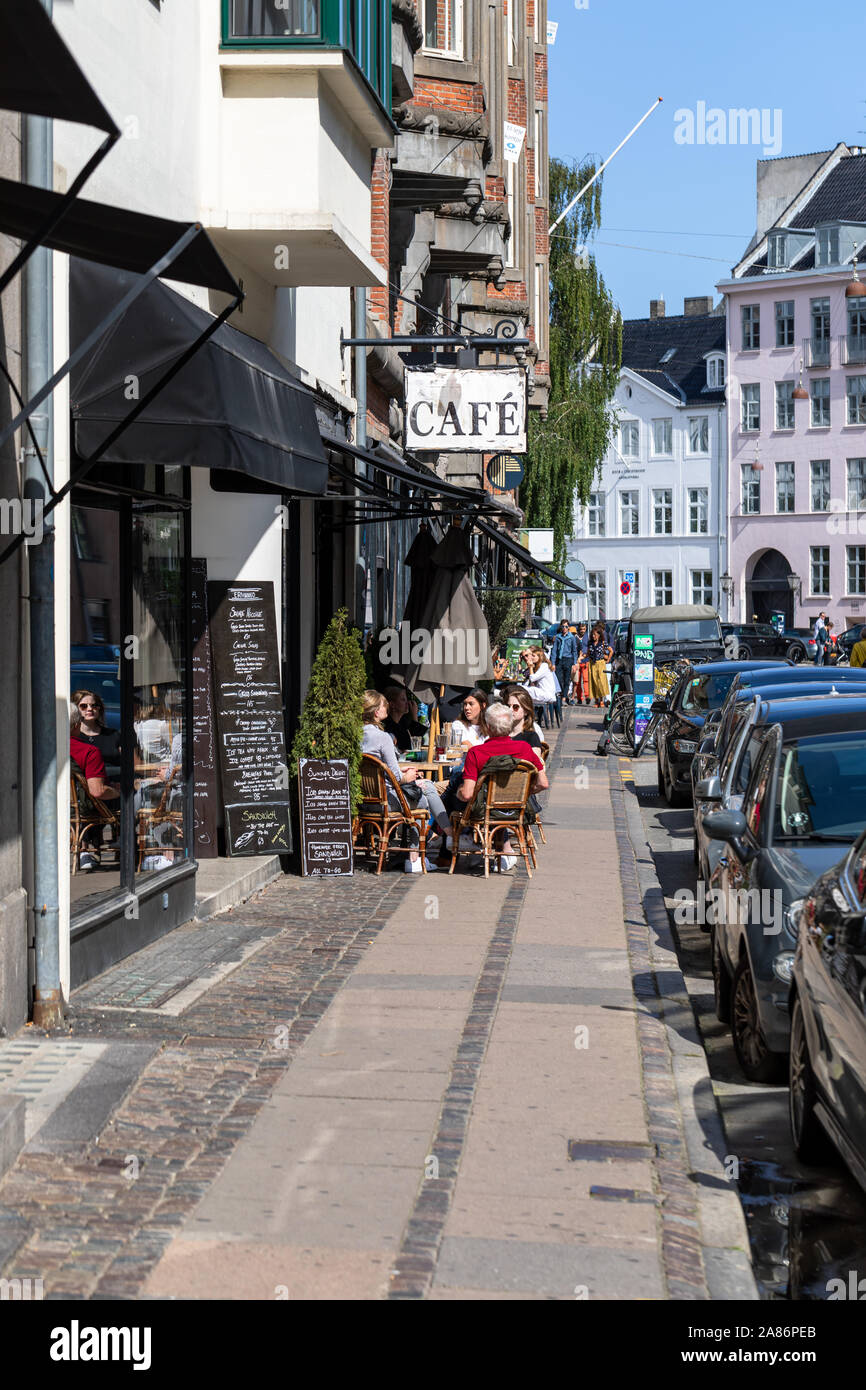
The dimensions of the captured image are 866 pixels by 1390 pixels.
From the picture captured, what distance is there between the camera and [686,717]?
21484 mm

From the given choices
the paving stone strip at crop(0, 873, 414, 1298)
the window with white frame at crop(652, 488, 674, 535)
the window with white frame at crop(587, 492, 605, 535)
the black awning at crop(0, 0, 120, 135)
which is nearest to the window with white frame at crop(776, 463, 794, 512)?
the window with white frame at crop(652, 488, 674, 535)

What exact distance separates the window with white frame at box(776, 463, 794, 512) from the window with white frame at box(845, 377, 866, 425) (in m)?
3.33

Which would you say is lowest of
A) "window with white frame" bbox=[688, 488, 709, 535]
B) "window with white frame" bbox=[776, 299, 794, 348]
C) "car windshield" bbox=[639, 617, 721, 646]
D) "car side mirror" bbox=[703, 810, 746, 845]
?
"car side mirror" bbox=[703, 810, 746, 845]

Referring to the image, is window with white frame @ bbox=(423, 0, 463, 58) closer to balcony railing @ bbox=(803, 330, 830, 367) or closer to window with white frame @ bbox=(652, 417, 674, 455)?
balcony railing @ bbox=(803, 330, 830, 367)

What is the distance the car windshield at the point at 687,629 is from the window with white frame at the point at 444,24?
19.9 m

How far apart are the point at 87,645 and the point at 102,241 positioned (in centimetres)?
338

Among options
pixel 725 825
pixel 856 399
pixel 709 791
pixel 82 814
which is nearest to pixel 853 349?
pixel 856 399

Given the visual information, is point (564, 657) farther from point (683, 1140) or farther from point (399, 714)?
point (683, 1140)

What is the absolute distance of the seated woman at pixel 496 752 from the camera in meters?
13.7

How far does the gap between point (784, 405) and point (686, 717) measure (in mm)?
56248

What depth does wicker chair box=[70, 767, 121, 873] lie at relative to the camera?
898 cm

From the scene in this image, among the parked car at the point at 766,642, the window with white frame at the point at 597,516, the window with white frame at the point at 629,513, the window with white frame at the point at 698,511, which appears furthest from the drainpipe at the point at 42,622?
the window with white frame at the point at 597,516
